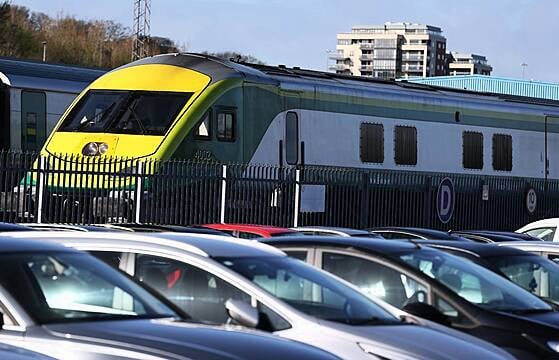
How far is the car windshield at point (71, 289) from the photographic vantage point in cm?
766

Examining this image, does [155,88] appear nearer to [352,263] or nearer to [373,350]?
[352,263]

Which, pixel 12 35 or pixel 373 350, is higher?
pixel 12 35

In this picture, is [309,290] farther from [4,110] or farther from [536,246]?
[4,110]

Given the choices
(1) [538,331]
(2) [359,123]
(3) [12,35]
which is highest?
(3) [12,35]

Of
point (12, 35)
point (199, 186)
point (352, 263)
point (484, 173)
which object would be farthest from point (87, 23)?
point (352, 263)

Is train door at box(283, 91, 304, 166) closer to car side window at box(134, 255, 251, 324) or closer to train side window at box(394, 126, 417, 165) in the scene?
train side window at box(394, 126, 417, 165)

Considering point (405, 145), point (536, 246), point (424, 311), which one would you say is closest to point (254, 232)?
point (536, 246)

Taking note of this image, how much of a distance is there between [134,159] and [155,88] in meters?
2.45

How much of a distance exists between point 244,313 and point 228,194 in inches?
651

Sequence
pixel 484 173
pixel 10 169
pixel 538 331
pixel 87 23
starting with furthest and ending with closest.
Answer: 1. pixel 87 23
2. pixel 484 173
3. pixel 10 169
4. pixel 538 331

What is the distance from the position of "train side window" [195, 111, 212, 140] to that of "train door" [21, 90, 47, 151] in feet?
23.6

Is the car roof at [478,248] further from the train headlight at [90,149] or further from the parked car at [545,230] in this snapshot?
the train headlight at [90,149]

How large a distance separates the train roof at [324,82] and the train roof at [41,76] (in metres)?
4.94

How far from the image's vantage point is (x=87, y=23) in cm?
10944
